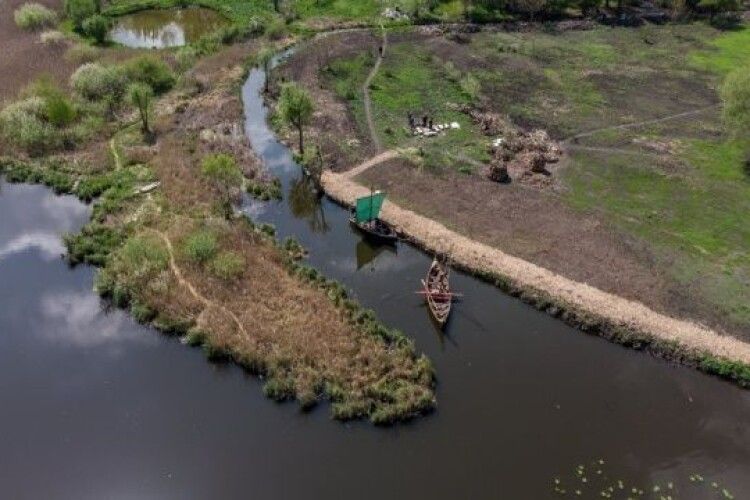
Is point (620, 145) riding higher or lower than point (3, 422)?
higher

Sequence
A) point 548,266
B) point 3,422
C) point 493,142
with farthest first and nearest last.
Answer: point 493,142, point 548,266, point 3,422

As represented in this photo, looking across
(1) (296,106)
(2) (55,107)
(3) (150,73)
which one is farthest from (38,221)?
(3) (150,73)

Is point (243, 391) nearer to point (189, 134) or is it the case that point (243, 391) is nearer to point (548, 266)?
point (548, 266)

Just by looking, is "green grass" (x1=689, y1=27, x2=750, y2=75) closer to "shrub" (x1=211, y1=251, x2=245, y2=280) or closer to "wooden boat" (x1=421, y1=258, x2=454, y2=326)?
"wooden boat" (x1=421, y1=258, x2=454, y2=326)

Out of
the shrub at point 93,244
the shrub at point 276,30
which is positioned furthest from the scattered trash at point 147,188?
the shrub at point 276,30

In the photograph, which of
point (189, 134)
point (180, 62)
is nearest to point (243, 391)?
point (189, 134)

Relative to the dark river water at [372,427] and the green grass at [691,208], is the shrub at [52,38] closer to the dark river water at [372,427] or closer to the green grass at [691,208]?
the dark river water at [372,427]

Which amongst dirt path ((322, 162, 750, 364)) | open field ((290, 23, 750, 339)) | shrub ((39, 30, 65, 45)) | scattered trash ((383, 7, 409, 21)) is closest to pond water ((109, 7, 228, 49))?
shrub ((39, 30, 65, 45))
